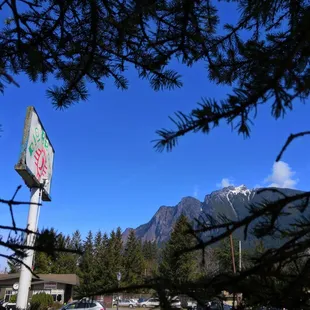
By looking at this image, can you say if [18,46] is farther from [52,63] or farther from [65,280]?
[65,280]

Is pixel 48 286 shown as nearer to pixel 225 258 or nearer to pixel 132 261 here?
pixel 132 261

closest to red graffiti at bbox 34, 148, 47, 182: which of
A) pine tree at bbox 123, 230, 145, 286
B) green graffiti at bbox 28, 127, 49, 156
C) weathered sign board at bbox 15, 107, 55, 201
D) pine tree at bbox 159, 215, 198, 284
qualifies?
weathered sign board at bbox 15, 107, 55, 201

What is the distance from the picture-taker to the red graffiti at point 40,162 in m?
9.77

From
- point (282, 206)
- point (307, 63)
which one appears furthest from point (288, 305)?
point (307, 63)

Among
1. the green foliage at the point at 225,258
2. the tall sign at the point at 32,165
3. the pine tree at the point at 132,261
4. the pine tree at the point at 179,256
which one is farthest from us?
the pine tree at the point at 132,261

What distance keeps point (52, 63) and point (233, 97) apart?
5.85 ft

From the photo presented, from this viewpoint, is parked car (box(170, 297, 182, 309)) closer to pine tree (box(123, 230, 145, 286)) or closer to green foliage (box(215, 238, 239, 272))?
green foliage (box(215, 238, 239, 272))

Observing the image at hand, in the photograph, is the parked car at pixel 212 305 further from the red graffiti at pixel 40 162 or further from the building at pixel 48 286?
the building at pixel 48 286

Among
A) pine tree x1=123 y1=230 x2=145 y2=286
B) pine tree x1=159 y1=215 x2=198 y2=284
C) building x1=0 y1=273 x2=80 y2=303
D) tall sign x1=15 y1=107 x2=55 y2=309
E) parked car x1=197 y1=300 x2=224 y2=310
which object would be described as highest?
pine tree x1=123 y1=230 x2=145 y2=286

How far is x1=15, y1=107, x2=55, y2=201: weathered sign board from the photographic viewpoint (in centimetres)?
880

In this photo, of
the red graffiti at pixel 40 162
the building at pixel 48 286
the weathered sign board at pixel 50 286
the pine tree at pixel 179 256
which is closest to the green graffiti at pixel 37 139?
the red graffiti at pixel 40 162

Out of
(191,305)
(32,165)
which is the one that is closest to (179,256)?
(191,305)

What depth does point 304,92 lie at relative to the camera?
1.16 meters

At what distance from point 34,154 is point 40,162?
0.57m
